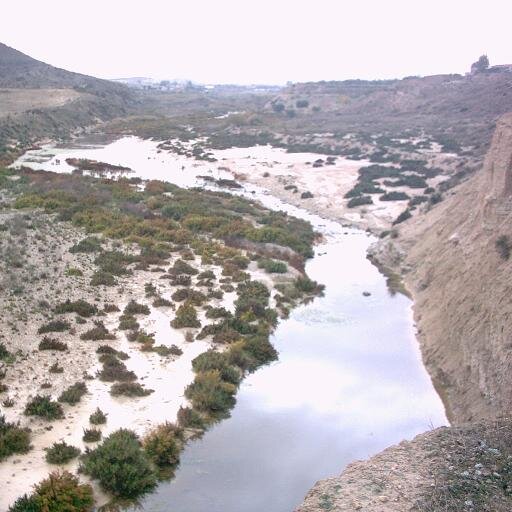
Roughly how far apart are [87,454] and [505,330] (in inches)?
421

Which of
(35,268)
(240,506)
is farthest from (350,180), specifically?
(240,506)

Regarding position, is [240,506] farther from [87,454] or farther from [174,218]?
[174,218]

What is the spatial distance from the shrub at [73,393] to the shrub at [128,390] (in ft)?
2.48

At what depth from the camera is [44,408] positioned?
556 inches

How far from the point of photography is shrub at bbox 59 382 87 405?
14.8 metres

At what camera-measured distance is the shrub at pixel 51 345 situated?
56.4 ft

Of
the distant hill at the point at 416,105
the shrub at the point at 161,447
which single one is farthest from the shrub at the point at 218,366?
the distant hill at the point at 416,105

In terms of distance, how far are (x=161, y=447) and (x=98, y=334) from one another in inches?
247

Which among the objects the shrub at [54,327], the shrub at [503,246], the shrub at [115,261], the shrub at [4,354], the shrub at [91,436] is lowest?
the shrub at [91,436]

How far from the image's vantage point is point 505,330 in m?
15.2

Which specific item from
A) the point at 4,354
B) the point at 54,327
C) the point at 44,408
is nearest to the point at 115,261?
the point at 54,327

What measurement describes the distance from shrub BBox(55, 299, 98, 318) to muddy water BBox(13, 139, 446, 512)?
631cm

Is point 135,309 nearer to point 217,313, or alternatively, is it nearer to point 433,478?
point 217,313

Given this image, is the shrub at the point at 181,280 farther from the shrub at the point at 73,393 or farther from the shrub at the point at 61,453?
the shrub at the point at 61,453
